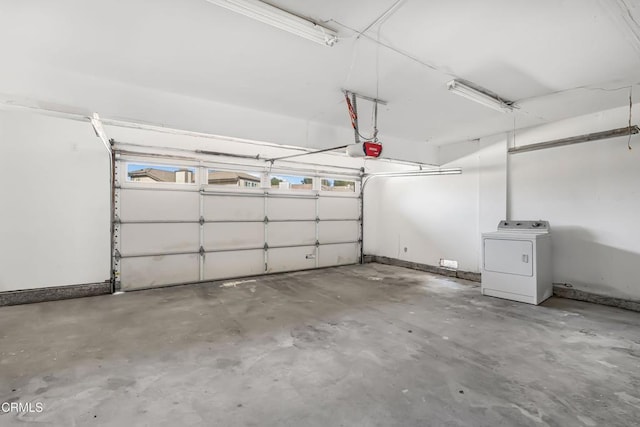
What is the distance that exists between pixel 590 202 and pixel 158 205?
21.4ft

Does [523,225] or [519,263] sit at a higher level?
[523,225]

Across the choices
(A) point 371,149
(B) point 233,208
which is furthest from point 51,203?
(A) point 371,149

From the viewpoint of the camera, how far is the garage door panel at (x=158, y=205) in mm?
4711

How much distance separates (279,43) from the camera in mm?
2400

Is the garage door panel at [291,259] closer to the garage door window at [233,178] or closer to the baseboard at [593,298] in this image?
the garage door window at [233,178]

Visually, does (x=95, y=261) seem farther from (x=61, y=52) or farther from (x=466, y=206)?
(x=466, y=206)

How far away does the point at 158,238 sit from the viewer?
194 inches

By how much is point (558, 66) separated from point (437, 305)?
2936 millimetres

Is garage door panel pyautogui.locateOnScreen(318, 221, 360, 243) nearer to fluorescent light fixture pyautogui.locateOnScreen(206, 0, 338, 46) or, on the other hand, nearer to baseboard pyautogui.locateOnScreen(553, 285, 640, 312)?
baseboard pyautogui.locateOnScreen(553, 285, 640, 312)

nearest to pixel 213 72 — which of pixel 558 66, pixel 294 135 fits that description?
pixel 294 135

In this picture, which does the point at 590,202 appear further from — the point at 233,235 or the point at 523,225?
the point at 233,235

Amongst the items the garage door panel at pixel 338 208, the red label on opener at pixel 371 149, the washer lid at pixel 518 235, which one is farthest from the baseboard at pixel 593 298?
the garage door panel at pixel 338 208

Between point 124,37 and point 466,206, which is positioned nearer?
point 124,37

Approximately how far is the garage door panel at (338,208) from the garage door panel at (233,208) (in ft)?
4.78
